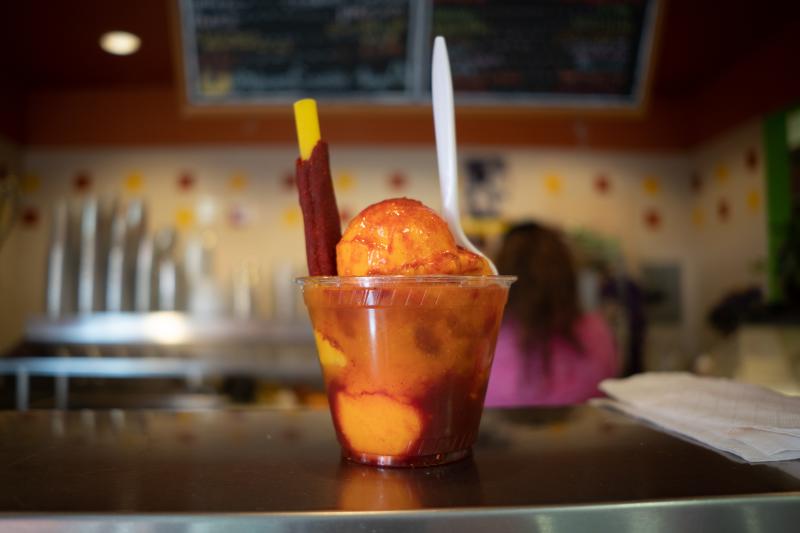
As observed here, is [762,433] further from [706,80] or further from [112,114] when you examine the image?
[112,114]

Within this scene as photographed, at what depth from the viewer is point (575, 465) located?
18.8 inches

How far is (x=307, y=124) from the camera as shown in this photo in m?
0.54

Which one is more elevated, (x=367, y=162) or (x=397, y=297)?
(x=367, y=162)

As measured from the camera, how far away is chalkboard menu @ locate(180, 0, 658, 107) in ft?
7.73

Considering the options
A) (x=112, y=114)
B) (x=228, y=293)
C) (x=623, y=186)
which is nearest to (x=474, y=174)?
(x=623, y=186)

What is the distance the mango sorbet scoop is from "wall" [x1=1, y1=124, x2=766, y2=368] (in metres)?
2.67

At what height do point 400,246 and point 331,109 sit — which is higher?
point 331,109

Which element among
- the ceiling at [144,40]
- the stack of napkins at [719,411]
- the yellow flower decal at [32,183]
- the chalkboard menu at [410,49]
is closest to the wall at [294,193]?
the yellow flower decal at [32,183]

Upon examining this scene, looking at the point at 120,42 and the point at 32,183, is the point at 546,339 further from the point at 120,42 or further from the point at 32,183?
the point at 32,183

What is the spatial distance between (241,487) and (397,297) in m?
0.16

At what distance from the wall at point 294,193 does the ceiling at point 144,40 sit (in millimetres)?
351

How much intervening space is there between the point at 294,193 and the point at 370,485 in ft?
9.67

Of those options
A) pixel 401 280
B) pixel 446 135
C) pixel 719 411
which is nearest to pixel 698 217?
pixel 719 411

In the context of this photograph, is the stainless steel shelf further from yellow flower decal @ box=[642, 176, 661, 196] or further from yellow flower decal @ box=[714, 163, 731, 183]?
yellow flower decal @ box=[714, 163, 731, 183]
